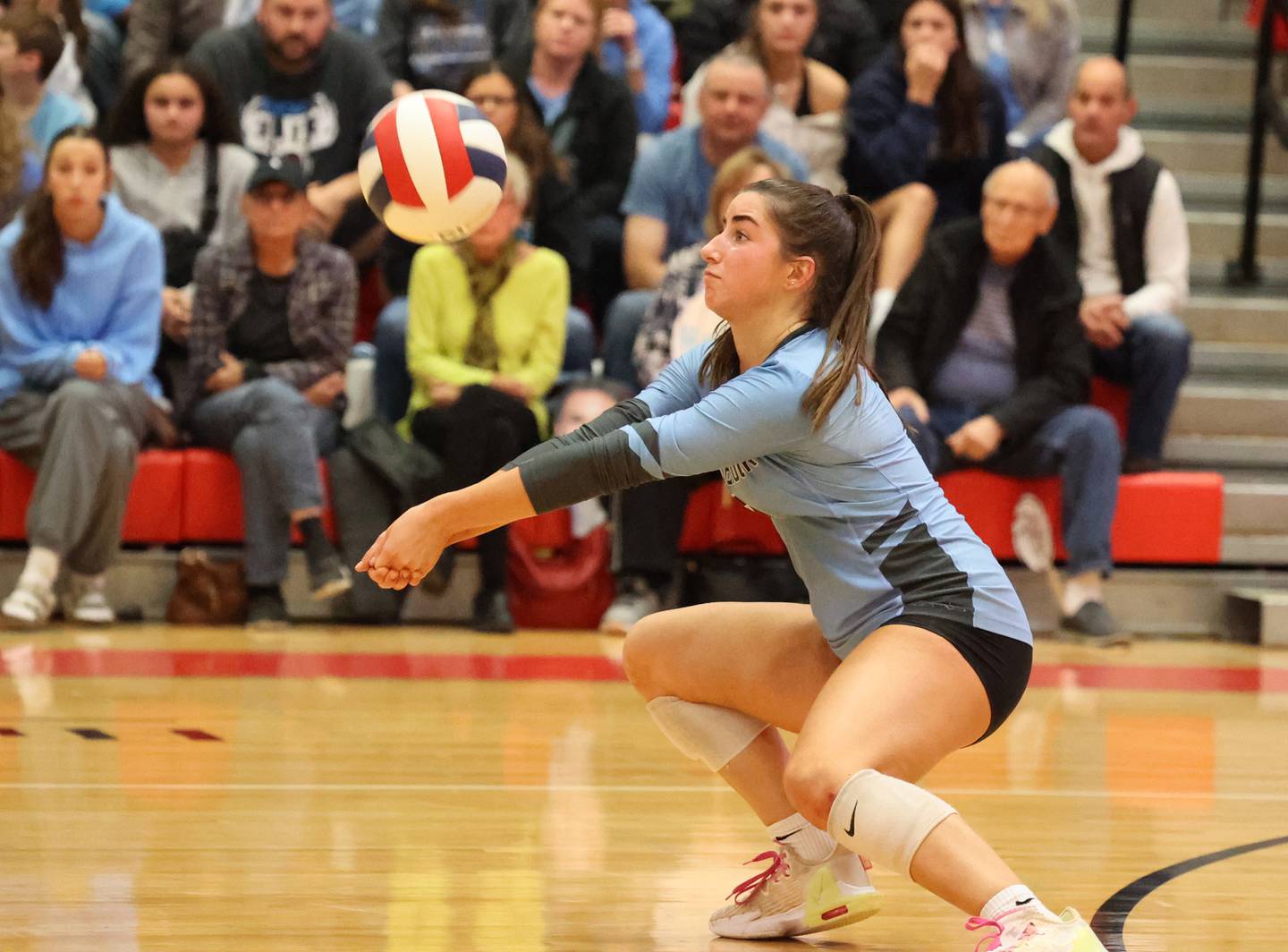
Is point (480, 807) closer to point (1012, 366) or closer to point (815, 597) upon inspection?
point (815, 597)

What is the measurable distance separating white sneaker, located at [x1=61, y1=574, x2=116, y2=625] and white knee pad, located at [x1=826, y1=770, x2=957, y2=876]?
405 centimetres

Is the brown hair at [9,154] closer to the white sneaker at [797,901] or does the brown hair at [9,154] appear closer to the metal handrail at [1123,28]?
the metal handrail at [1123,28]

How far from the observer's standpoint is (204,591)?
6.10 m

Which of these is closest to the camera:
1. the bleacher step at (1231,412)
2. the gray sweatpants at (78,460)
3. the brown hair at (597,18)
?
the gray sweatpants at (78,460)

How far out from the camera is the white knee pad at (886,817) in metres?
2.50

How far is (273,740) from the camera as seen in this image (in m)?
4.24

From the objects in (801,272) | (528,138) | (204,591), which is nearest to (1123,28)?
(528,138)

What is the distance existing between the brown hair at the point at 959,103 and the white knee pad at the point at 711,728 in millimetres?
4579

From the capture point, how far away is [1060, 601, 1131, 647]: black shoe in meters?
6.29

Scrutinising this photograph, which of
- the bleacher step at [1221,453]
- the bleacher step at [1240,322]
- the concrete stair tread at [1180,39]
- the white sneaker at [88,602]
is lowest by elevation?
the white sneaker at [88,602]

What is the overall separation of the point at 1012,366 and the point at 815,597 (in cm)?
385

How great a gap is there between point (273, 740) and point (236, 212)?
3027 mm

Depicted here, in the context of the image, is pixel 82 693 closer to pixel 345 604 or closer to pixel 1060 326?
pixel 345 604

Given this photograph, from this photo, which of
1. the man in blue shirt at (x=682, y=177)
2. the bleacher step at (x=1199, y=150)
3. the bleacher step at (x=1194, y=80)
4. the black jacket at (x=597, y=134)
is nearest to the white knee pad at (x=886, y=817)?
the man in blue shirt at (x=682, y=177)
